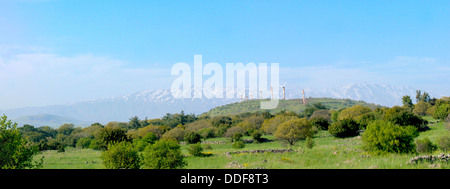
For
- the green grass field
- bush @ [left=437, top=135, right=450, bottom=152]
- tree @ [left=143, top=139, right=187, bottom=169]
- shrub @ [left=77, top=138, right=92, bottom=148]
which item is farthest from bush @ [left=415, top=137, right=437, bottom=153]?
shrub @ [left=77, top=138, right=92, bottom=148]

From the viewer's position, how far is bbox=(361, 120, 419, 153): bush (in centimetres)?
2436

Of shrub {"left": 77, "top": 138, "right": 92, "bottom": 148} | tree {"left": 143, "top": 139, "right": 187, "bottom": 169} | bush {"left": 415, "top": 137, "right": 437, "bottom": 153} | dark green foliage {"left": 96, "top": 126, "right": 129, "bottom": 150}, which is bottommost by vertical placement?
shrub {"left": 77, "top": 138, "right": 92, "bottom": 148}

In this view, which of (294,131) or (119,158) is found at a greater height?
(119,158)

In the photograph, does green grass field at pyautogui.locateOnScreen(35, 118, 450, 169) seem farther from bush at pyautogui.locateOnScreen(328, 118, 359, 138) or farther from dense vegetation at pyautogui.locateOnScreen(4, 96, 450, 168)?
bush at pyautogui.locateOnScreen(328, 118, 359, 138)

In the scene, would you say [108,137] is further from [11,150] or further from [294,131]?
[11,150]

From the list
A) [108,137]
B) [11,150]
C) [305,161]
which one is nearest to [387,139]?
[305,161]

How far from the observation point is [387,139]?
2439cm

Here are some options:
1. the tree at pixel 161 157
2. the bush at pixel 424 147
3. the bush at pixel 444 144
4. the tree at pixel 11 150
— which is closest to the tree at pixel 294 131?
the bush at pixel 444 144

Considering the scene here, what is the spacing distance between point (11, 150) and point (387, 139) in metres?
26.1

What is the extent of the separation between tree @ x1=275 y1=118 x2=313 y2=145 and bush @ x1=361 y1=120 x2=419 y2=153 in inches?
980

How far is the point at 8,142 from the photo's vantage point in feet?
70.1
